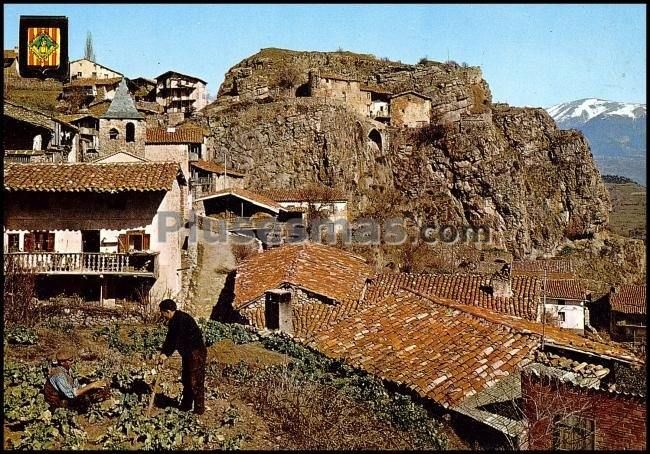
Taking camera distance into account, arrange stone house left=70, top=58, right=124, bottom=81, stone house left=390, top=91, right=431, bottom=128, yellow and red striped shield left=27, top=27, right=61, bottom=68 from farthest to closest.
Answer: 1. stone house left=70, top=58, right=124, bottom=81
2. stone house left=390, top=91, right=431, bottom=128
3. yellow and red striped shield left=27, top=27, right=61, bottom=68

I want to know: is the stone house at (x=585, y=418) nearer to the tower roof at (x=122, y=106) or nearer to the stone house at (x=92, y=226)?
the stone house at (x=92, y=226)

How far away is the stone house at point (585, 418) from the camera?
33.0 feet

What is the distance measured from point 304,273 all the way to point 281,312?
3.36 m

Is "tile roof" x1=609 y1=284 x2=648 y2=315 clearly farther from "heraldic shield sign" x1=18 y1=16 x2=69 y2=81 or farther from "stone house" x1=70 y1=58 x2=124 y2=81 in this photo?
"stone house" x1=70 y1=58 x2=124 y2=81

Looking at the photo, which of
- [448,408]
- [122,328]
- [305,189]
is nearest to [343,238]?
[305,189]

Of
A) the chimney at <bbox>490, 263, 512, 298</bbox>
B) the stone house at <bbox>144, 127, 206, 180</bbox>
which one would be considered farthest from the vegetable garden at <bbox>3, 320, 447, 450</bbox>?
the stone house at <bbox>144, 127, 206, 180</bbox>

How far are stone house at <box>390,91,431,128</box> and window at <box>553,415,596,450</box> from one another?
203 feet

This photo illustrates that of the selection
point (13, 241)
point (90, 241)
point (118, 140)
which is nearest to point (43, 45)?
point (90, 241)

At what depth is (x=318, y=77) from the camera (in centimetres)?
6569

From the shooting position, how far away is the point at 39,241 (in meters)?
21.4

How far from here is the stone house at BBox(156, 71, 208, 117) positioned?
73812 millimetres

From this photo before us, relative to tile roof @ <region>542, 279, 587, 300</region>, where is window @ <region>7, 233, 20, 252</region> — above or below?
above

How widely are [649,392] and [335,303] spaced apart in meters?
9.85

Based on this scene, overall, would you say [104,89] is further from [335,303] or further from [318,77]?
[335,303]
